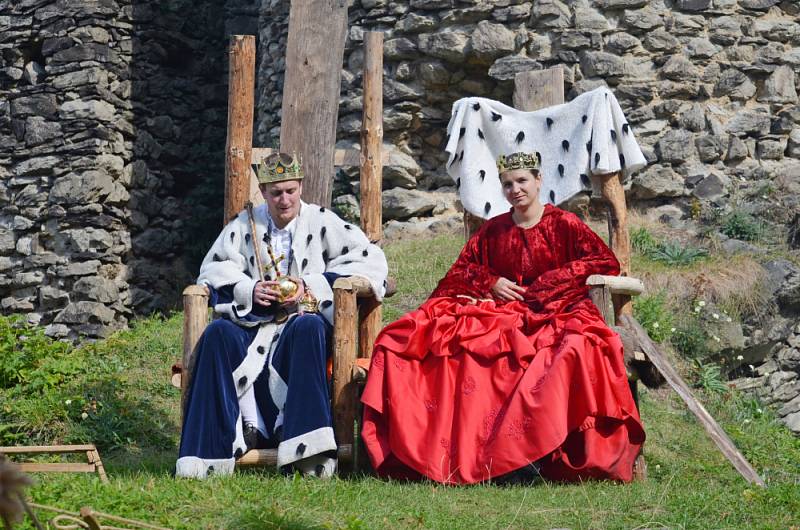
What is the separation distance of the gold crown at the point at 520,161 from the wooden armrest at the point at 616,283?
61 cm

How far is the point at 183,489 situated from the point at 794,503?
217 centimetres

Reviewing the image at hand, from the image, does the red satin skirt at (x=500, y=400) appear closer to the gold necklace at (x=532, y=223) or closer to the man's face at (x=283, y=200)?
the gold necklace at (x=532, y=223)

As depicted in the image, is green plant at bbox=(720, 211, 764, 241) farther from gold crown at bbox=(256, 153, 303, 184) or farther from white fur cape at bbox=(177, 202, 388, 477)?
gold crown at bbox=(256, 153, 303, 184)

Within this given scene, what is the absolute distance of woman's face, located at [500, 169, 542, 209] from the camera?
4.85 metres

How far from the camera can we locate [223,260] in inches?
189

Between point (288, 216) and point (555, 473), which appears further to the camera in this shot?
point (288, 216)

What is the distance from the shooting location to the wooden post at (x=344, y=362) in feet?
14.5

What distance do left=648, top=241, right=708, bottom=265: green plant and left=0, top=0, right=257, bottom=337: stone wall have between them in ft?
13.9

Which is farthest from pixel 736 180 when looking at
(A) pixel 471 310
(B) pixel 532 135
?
(A) pixel 471 310

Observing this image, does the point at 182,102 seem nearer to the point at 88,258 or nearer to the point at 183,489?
the point at 88,258

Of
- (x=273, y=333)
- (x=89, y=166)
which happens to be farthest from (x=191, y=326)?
(x=89, y=166)

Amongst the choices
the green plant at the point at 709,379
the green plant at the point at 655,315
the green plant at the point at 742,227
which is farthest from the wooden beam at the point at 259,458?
the green plant at the point at 742,227

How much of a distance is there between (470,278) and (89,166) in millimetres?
5064

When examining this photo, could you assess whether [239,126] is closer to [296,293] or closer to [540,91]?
[296,293]
